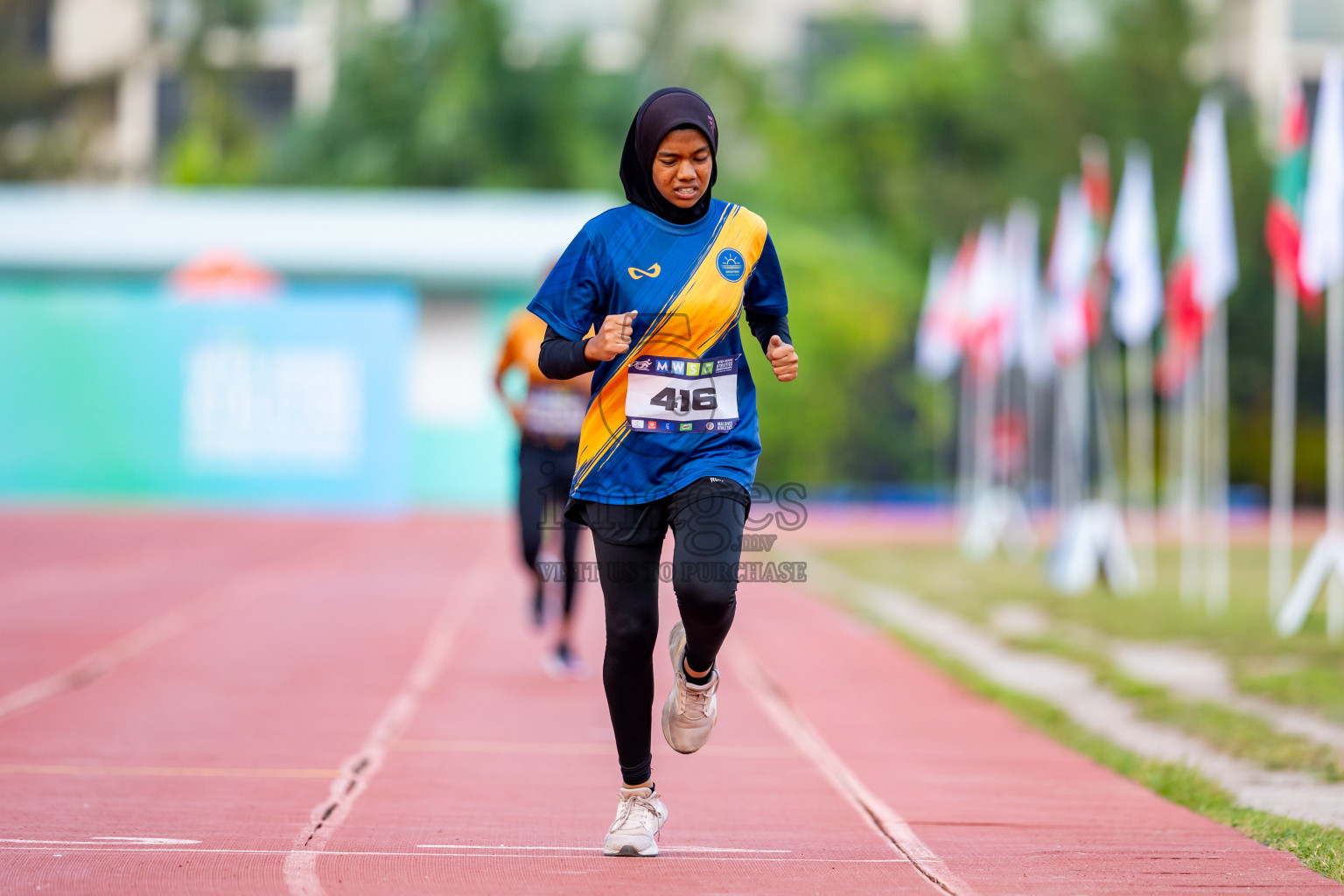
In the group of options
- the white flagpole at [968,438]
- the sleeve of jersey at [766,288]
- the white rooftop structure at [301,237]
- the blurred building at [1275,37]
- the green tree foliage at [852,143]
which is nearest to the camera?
the sleeve of jersey at [766,288]

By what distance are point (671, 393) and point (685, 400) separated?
4 centimetres

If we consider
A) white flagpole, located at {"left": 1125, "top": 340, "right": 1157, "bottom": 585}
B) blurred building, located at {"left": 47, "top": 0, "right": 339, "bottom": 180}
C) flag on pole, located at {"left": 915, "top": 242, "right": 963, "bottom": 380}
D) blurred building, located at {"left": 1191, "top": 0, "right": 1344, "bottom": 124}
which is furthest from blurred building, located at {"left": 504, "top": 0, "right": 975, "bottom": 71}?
flag on pole, located at {"left": 915, "top": 242, "right": 963, "bottom": 380}

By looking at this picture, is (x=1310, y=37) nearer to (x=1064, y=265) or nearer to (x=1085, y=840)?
(x=1064, y=265)

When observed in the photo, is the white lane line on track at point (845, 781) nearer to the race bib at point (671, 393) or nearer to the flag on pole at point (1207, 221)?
the race bib at point (671, 393)

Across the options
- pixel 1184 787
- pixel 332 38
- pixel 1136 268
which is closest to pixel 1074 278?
pixel 1136 268

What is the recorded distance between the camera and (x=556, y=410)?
9094 millimetres

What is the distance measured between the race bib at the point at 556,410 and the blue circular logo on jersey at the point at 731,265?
14.2ft

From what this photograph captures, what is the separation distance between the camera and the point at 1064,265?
17.8 metres

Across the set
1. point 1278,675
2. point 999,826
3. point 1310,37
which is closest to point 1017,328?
point 1278,675

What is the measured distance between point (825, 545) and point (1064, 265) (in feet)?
20.6

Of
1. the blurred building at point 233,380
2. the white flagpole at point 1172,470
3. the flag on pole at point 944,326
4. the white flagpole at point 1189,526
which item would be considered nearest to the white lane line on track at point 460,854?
the white flagpole at point 1189,526

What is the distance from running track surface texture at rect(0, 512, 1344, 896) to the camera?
4656mm

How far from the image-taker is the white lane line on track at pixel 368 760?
181 inches

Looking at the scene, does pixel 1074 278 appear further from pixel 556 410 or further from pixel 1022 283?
pixel 556 410
